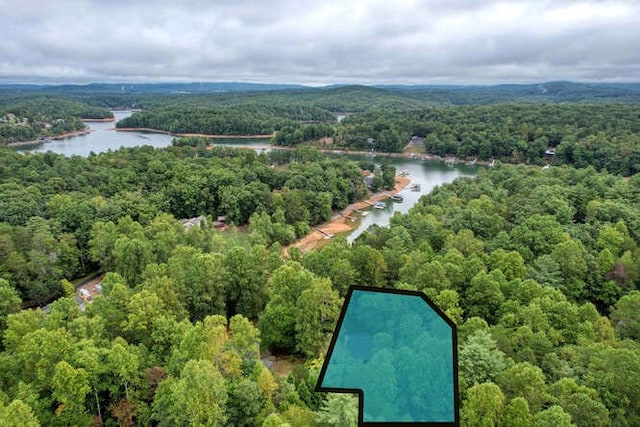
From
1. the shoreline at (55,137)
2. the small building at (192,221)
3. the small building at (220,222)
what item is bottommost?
the small building at (220,222)

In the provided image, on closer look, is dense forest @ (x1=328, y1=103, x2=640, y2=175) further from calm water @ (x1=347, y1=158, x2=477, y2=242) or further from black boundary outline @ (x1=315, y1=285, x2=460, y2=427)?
black boundary outline @ (x1=315, y1=285, x2=460, y2=427)

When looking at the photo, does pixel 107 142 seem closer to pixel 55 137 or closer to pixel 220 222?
pixel 55 137

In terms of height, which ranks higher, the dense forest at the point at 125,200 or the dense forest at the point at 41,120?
the dense forest at the point at 41,120

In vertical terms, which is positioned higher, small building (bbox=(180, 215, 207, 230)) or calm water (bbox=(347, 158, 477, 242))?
small building (bbox=(180, 215, 207, 230))

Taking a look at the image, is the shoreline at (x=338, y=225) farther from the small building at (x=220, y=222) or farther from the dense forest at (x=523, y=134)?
the dense forest at (x=523, y=134)

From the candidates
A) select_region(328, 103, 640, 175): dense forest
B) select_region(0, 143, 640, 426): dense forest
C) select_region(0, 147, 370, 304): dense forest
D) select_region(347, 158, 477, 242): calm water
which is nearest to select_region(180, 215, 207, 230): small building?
select_region(0, 147, 370, 304): dense forest

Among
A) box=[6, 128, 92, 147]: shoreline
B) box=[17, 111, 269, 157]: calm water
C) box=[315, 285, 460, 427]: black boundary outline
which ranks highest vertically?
box=[315, 285, 460, 427]: black boundary outline

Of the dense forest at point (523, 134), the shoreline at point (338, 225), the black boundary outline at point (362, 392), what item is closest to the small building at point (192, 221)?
the shoreline at point (338, 225)
